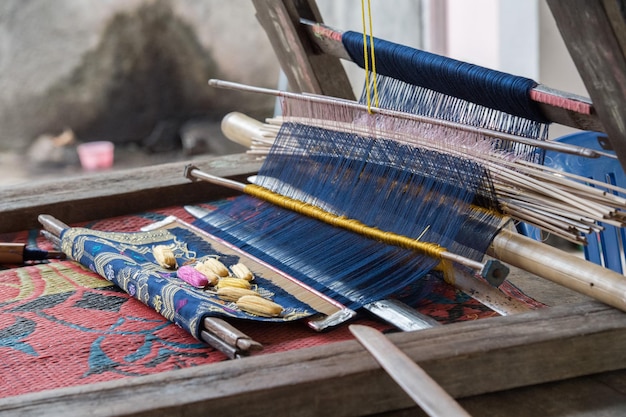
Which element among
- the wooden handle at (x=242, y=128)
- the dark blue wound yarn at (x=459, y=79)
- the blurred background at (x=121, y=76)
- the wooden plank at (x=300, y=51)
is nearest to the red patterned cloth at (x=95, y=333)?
the dark blue wound yarn at (x=459, y=79)

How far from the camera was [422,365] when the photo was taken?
1.18 meters

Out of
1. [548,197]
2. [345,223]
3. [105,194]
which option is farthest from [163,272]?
[548,197]

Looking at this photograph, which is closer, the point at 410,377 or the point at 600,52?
the point at 410,377

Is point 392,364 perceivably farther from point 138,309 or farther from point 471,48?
point 471,48

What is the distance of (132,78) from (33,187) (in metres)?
3.84

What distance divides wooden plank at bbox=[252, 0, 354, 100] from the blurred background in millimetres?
3305

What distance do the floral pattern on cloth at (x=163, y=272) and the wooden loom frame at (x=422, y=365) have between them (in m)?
0.25

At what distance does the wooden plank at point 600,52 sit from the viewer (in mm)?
1179

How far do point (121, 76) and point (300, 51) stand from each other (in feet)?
12.9

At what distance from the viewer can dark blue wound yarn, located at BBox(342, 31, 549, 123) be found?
153cm

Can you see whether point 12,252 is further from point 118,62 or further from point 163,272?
point 118,62

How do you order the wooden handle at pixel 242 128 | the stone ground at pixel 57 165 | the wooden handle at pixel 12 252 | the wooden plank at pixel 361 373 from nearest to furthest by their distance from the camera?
the wooden plank at pixel 361 373 → the wooden handle at pixel 12 252 → the wooden handle at pixel 242 128 → the stone ground at pixel 57 165

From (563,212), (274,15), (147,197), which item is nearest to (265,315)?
(563,212)

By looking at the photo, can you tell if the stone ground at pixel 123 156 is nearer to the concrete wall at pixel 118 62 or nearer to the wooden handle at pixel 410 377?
the concrete wall at pixel 118 62
